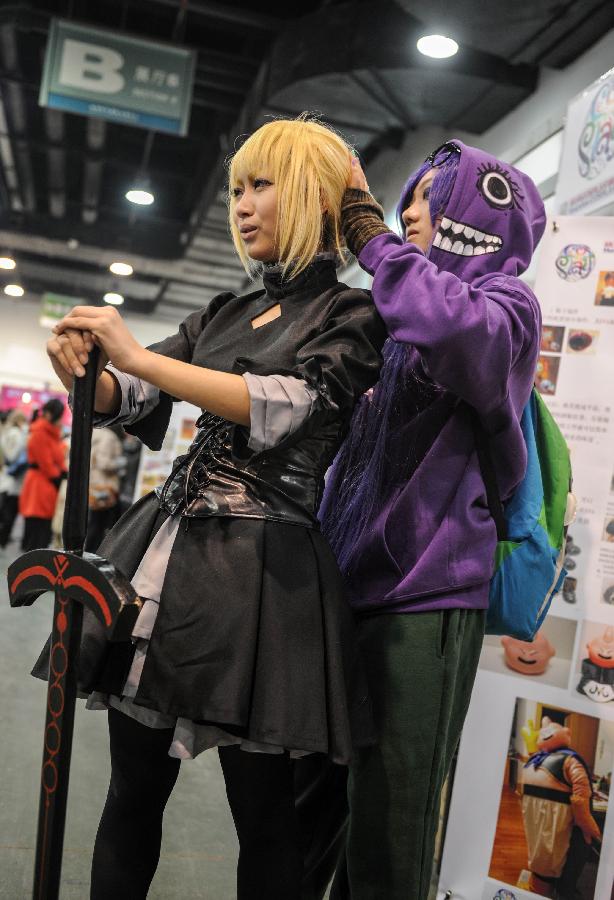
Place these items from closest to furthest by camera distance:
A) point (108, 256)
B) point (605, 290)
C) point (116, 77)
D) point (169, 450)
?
point (605, 290), point (116, 77), point (169, 450), point (108, 256)

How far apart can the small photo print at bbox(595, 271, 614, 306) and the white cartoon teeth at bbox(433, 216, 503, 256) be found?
109 centimetres

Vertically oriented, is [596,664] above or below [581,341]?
below

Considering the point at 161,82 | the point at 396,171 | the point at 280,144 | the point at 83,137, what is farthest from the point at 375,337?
the point at 83,137

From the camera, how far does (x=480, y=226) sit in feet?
4.54

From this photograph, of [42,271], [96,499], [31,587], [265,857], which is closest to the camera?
[31,587]

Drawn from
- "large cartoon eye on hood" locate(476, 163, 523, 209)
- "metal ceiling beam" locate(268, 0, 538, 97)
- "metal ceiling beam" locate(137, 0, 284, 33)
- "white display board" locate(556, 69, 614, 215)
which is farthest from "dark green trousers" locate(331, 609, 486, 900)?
"metal ceiling beam" locate(137, 0, 284, 33)

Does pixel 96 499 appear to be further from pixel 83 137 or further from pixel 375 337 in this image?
pixel 375 337

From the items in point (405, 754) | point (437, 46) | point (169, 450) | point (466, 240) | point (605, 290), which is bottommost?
point (405, 754)

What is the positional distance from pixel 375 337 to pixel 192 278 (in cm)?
1147

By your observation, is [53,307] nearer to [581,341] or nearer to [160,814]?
[581,341]

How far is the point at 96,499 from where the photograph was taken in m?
7.98

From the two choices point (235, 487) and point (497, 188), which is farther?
point (497, 188)

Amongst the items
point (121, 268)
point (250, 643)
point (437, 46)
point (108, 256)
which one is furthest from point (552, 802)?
point (121, 268)

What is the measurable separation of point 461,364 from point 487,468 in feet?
0.72
